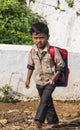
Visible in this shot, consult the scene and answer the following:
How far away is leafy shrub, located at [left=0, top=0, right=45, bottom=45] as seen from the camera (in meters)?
9.35

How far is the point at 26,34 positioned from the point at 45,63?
4.37 m

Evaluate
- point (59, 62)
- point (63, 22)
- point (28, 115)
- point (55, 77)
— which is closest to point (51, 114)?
point (55, 77)

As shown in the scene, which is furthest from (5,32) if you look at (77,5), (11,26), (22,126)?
(22,126)

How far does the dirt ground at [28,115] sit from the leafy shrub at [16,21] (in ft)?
7.61

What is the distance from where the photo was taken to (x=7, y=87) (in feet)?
23.1

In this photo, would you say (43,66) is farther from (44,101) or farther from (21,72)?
(21,72)

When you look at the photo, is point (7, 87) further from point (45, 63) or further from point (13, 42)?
point (13, 42)

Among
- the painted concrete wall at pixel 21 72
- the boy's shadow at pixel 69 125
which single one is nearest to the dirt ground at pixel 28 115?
the boy's shadow at pixel 69 125

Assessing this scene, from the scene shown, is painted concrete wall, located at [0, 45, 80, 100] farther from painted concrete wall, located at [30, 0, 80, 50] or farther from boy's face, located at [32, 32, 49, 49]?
boy's face, located at [32, 32, 49, 49]

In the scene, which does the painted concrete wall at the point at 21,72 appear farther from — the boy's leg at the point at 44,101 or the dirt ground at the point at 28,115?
the boy's leg at the point at 44,101

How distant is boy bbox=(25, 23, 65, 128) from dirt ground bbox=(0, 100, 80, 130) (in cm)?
44

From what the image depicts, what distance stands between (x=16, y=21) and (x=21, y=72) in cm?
336

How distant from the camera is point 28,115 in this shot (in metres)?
6.61

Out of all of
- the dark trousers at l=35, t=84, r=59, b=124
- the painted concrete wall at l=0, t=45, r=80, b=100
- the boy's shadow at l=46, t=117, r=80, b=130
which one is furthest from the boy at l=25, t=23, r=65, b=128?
the painted concrete wall at l=0, t=45, r=80, b=100
